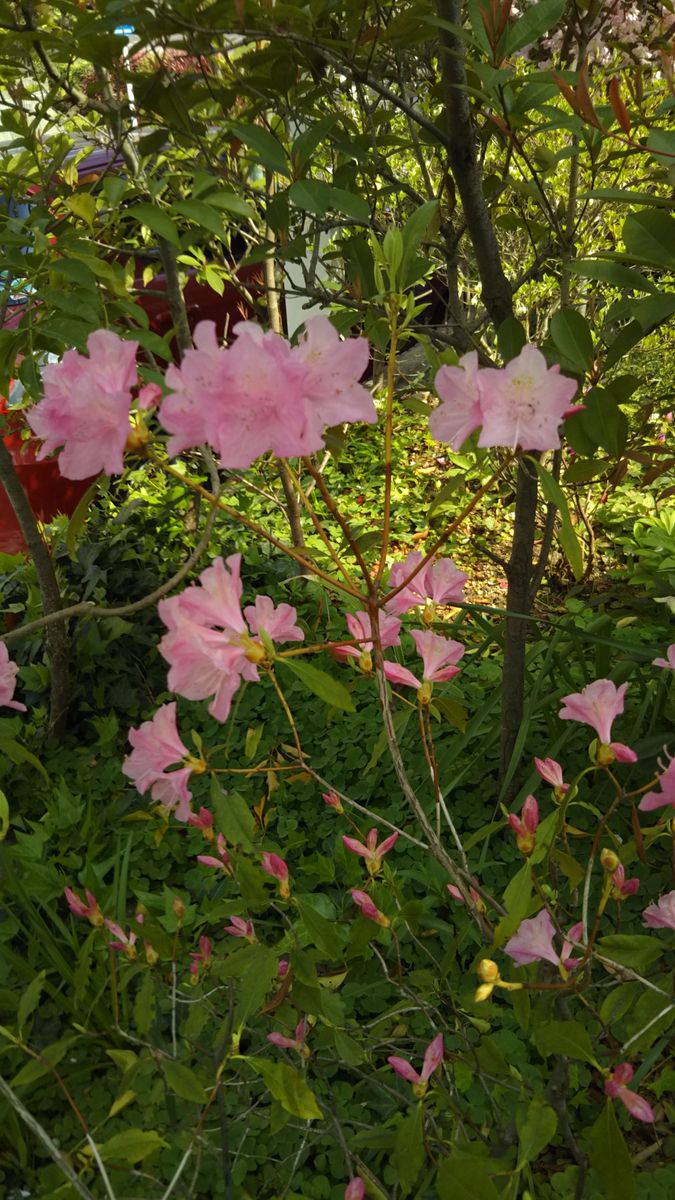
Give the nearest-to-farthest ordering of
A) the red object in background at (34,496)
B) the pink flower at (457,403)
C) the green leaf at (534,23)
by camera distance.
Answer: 1. the pink flower at (457,403)
2. the green leaf at (534,23)
3. the red object in background at (34,496)

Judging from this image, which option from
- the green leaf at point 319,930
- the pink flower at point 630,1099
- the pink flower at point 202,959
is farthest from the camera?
the pink flower at point 202,959

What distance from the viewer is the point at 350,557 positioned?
125 inches

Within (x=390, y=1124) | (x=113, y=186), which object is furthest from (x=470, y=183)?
(x=390, y=1124)

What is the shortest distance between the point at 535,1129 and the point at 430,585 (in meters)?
0.62

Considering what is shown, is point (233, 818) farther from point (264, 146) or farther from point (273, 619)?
point (264, 146)

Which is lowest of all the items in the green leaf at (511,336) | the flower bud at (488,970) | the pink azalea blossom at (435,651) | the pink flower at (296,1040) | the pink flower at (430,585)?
the pink flower at (296,1040)

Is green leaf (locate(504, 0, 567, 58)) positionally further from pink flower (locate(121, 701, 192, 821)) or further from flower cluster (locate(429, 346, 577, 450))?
pink flower (locate(121, 701, 192, 821))

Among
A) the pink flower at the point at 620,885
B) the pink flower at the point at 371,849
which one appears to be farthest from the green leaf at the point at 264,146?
the pink flower at the point at 620,885

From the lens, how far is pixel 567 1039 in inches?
33.3

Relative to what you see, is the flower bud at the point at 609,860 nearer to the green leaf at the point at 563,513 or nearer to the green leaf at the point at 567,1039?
the green leaf at the point at 567,1039

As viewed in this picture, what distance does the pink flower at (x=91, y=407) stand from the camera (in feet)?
2.24

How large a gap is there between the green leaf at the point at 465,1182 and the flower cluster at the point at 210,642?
49 centimetres

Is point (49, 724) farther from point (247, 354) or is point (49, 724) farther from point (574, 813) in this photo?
point (247, 354)

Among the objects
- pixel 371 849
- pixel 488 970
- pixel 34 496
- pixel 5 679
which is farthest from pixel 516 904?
pixel 34 496
